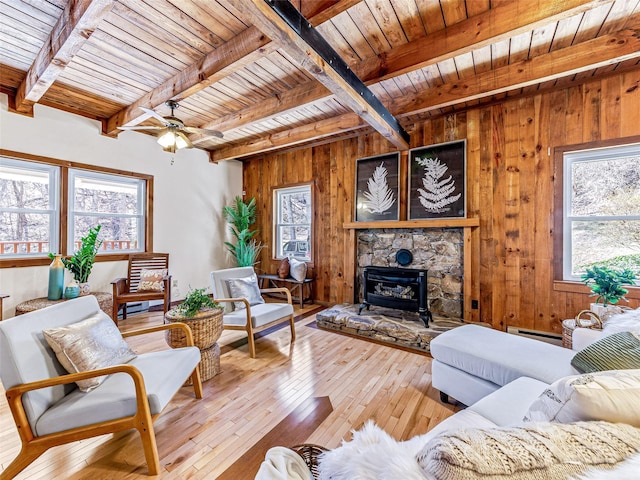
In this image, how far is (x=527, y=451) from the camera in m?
0.54

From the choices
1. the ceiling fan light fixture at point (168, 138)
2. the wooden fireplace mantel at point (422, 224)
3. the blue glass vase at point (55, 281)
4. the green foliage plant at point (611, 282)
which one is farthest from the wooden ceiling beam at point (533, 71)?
the blue glass vase at point (55, 281)

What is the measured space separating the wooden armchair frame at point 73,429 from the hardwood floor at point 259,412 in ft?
0.67

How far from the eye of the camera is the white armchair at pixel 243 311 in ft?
8.68

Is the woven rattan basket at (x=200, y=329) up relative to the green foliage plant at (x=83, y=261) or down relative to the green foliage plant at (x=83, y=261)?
down

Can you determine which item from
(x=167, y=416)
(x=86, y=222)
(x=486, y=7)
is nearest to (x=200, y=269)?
(x=86, y=222)

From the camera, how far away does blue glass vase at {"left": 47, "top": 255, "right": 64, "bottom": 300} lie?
9.77 feet

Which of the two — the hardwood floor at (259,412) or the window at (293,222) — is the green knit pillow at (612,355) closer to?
the hardwood floor at (259,412)

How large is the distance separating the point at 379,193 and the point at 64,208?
14.3ft

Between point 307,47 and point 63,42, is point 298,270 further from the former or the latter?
point 63,42

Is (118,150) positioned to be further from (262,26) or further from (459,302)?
(459,302)

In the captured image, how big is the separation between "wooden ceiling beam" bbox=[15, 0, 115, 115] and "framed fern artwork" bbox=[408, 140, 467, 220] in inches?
135

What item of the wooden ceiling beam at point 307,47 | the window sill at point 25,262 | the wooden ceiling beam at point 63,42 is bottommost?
the window sill at point 25,262

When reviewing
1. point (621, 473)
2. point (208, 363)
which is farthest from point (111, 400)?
point (621, 473)

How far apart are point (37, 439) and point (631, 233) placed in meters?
4.82
